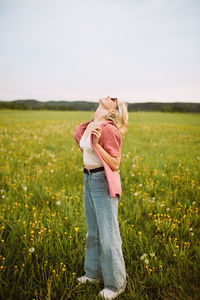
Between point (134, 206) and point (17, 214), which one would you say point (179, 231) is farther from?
point (17, 214)

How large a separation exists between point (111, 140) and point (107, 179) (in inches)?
15.0

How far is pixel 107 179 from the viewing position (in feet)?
6.36

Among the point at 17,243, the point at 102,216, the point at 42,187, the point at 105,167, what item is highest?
the point at 105,167

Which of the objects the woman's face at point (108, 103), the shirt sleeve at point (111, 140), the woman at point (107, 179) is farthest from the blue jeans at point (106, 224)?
the woman's face at point (108, 103)

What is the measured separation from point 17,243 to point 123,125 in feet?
7.22

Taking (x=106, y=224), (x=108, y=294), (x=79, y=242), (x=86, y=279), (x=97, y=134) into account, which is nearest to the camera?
(x=97, y=134)

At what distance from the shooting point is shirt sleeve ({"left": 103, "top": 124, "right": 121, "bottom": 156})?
1926 mm

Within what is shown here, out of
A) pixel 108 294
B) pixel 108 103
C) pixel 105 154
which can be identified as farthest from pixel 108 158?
pixel 108 294

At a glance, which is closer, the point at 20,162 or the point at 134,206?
the point at 134,206

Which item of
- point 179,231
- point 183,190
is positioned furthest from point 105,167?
point 183,190

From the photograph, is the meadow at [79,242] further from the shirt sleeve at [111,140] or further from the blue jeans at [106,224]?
Answer: the shirt sleeve at [111,140]

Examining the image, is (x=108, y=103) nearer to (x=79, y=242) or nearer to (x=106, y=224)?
(x=106, y=224)

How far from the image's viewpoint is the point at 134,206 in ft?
12.0

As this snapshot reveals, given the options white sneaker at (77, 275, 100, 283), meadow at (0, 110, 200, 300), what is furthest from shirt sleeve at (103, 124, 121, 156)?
white sneaker at (77, 275, 100, 283)
